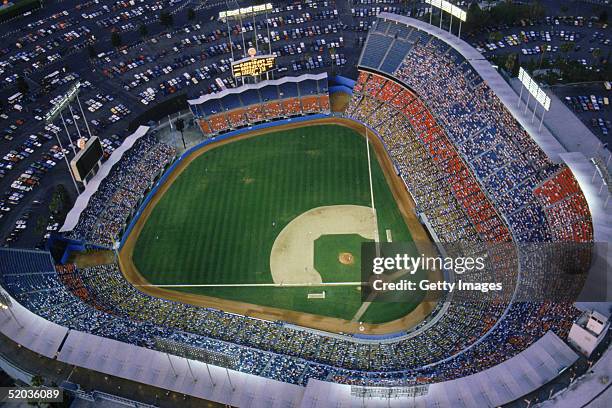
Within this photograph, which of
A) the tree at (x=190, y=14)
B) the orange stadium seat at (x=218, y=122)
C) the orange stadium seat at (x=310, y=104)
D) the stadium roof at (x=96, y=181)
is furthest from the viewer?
the tree at (x=190, y=14)

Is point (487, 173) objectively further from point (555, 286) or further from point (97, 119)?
point (97, 119)

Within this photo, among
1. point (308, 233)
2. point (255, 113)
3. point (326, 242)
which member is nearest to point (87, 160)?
point (255, 113)

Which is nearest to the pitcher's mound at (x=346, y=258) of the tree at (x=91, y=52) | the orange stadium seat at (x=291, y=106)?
the orange stadium seat at (x=291, y=106)

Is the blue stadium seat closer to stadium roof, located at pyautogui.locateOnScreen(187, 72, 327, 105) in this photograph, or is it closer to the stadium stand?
the stadium stand

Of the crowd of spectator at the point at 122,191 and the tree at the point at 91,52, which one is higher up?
the tree at the point at 91,52

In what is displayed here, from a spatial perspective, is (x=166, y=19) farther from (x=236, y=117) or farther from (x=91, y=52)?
(x=236, y=117)

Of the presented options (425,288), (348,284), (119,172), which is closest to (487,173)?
(425,288)

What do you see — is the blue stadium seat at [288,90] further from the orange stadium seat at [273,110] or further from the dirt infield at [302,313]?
the dirt infield at [302,313]
